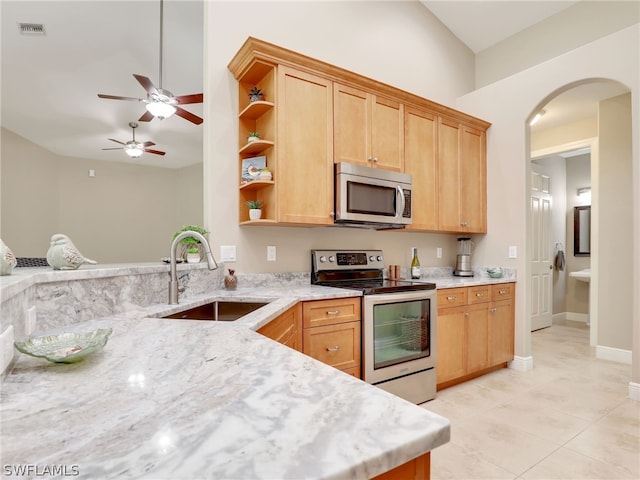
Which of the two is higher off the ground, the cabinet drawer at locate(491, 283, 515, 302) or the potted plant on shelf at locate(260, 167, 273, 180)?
the potted plant on shelf at locate(260, 167, 273, 180)

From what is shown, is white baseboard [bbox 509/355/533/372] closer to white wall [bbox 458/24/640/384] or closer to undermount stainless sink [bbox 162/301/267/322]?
white wall [bbox 458/24/640/384]

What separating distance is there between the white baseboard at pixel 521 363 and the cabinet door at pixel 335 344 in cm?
201

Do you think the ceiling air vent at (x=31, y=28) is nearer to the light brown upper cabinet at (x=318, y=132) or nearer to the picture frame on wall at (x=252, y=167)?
the light brown upper cabinet at (x=318, y=132)

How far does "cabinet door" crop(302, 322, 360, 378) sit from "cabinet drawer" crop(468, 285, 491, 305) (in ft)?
4.35

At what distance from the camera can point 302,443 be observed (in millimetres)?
498

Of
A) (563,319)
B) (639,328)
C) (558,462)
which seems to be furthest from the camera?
(563,319)

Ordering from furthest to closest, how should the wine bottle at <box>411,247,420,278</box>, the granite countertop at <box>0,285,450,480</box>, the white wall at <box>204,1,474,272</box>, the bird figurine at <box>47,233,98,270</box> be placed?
the wine bottle at <box>411,247,420,278</box> → the white wall at <box>204,1,474,272</box> → the bird figurine at <box>47,233,98,270</box> → the granite countertop at <box>0,285,450,480</box>

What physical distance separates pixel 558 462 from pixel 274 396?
2.09m

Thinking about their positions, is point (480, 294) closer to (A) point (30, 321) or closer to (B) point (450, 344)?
(B) point (450, 344)

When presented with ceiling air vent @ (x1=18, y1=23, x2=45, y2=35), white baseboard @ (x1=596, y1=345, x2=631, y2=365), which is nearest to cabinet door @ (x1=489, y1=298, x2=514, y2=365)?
white baseboard @ (x1=596, y1=345, x2=631, y2=365)

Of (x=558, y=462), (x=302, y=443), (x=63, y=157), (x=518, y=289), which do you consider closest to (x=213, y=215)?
(x=302, y=443)

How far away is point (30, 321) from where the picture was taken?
3.99 feet

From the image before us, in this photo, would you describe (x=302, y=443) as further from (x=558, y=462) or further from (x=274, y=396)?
(x=558, y=462)

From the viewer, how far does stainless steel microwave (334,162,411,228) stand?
2.55m
